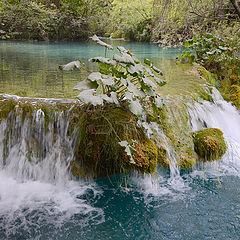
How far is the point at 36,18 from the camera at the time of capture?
14.1 meters

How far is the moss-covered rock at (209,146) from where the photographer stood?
416 cm

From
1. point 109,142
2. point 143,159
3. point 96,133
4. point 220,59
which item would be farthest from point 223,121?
point 220,59

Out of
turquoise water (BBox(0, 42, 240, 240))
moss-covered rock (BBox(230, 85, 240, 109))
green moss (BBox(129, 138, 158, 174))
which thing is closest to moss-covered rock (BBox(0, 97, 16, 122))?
turquoise water (BBox(0, 42, 240, 240))

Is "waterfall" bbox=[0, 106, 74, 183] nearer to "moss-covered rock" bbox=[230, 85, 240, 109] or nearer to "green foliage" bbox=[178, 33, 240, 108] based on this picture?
"moss-covered rock" bbox=[230, 85, 240, 109]

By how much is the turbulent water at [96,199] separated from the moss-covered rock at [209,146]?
231 millimetres

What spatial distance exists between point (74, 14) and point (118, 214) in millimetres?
23251

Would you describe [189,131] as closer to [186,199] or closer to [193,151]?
[193,151]

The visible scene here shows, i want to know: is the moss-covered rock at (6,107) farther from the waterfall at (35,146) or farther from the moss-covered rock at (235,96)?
the moss-covered rock at (235,96)

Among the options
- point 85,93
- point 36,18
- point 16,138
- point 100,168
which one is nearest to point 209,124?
point 100,168

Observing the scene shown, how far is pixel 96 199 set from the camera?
340 centimetres

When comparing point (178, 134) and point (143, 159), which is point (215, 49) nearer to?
point (178, 134)

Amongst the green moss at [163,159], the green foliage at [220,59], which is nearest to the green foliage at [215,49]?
the green foliage at [220,59]

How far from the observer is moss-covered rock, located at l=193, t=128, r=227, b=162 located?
4.16m

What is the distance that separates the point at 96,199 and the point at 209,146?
2.02 m
